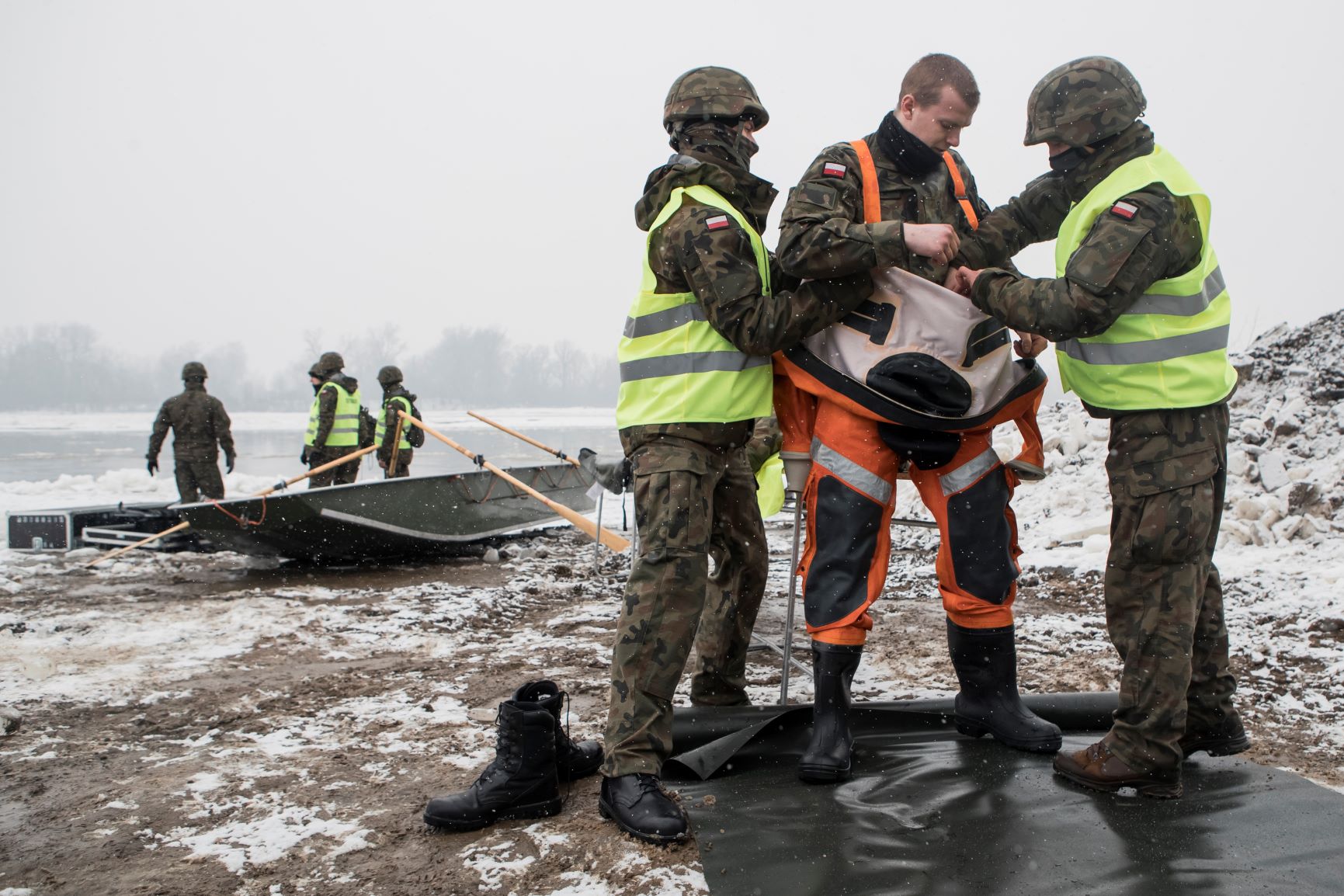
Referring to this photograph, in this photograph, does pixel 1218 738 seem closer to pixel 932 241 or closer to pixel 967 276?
pixel 967 276

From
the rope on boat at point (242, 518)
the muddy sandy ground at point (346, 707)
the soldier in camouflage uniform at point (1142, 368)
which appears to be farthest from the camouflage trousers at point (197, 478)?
the soldier in camouflage uniform at point (1142, 368)

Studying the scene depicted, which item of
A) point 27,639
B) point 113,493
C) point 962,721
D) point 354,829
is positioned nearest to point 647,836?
point 354,829

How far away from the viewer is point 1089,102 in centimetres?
243

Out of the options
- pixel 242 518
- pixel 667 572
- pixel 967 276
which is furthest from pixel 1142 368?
pixel 242 518

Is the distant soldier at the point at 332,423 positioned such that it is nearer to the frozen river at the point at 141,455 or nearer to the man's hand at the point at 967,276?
the frozen river at the point at 141,455

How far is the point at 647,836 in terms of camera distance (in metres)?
2.30

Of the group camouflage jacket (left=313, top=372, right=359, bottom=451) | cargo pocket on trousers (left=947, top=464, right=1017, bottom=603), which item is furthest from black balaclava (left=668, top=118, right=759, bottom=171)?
camouflage jacket (left=313, top=372, right=359, bottom=451)

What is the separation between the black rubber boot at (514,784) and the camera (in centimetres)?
246

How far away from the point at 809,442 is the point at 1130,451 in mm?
872

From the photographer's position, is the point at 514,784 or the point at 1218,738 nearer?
the point at 514,784

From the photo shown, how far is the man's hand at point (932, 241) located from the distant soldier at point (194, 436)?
939 centimetres

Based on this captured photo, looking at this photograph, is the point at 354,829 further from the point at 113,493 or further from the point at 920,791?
the point at 113,493

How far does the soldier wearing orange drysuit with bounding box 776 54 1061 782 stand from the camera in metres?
2.57

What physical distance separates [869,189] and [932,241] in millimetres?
362
